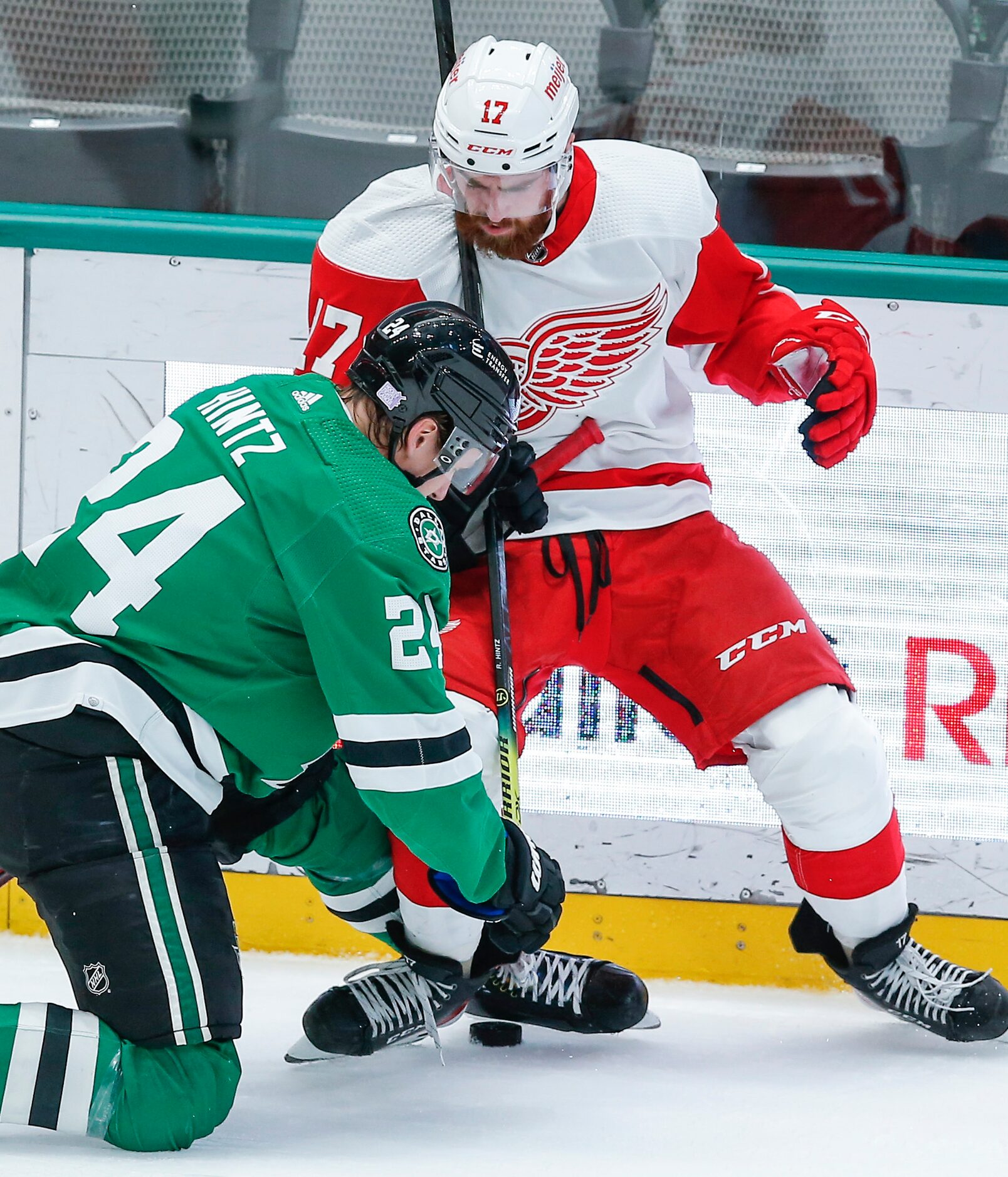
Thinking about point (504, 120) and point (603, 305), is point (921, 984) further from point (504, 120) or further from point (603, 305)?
point (504, 120)

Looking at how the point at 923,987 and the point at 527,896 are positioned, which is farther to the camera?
the point at 923,987

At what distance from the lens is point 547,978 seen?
6.95 ft

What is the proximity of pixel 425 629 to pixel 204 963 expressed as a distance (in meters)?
0.44

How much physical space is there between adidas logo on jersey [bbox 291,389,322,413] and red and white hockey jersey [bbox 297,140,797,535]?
32cm

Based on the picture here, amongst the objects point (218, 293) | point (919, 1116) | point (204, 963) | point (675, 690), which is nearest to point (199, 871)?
point (204, 963)

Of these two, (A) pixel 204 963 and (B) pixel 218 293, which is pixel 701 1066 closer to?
(A) pixel 204 963

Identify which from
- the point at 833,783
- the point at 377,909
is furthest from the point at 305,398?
the point at 833,783

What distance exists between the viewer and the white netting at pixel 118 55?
2664 millimetres

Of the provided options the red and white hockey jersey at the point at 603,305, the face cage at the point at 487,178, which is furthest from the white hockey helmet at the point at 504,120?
the red and white hockey jersey at the point at 603,305

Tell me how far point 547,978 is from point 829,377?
94 centimetres

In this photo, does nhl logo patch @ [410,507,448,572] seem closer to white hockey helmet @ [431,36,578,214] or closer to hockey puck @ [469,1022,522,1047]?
white hockey helmet @ [431,36,578,214]

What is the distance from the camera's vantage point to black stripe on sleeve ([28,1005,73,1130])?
4.91 ft

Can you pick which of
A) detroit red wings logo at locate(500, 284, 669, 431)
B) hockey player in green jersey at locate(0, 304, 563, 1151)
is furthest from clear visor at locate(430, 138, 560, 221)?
hockey player in green jersey at locate(0, 304, 563, 1151)

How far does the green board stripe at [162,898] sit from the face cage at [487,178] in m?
0.84
